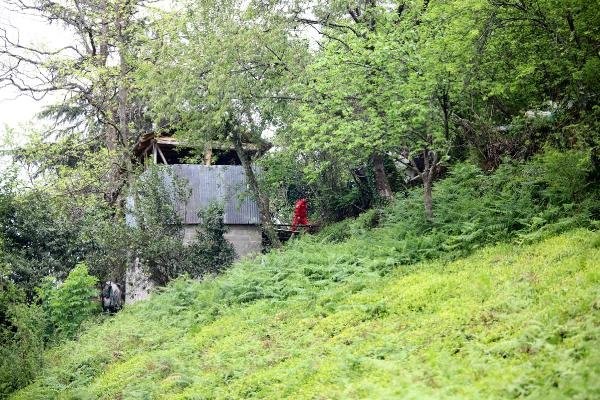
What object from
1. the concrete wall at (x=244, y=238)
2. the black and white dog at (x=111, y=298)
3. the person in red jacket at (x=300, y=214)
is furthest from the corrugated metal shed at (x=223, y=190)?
the black and white dog at (x=111, y=298)

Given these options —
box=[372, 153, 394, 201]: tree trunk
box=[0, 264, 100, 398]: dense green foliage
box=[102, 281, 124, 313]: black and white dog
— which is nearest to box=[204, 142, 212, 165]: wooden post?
box=[102, 281, 124, 313]: black and white dog

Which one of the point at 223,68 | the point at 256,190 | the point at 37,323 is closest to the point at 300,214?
the point at 256,190

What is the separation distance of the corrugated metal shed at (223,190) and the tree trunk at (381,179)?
5.51 meters

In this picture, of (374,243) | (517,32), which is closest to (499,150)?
(517,32)

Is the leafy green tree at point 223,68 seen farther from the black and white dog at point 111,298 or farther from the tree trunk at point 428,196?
the tree trunk at point 428,196

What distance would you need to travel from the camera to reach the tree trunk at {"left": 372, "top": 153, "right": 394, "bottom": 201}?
20625 millimetres

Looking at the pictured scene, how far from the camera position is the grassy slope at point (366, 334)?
5.92 m

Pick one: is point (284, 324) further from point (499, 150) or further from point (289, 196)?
point (289, 196)

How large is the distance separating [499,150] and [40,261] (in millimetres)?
Answer: 16512

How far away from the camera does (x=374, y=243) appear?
13.9 m

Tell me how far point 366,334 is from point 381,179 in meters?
12.7

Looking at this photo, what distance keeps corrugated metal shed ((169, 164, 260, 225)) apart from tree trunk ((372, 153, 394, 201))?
5.51 m

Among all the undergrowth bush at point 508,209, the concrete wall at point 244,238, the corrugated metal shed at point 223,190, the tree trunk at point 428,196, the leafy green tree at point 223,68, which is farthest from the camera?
the concrete wall at point 244,238

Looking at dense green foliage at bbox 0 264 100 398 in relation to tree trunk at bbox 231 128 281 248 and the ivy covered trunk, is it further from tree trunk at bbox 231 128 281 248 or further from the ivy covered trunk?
the ivy covered trunk
